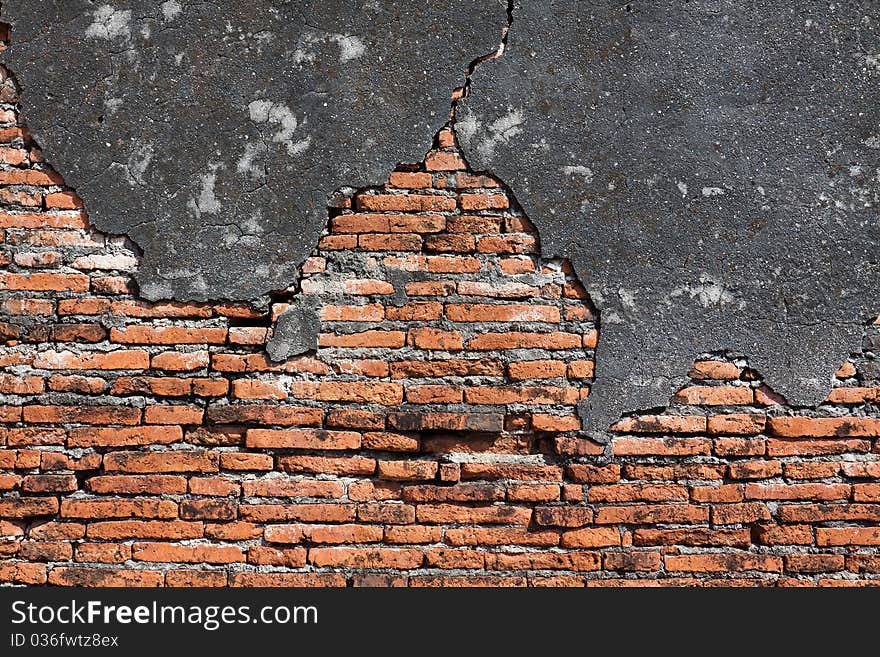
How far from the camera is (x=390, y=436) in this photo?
110 inches

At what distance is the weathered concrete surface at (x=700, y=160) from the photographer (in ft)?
9.18

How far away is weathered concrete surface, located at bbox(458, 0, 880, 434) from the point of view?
2.80 metres

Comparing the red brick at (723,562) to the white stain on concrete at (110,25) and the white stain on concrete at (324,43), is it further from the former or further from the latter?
the white stain on concrete at (110,25)

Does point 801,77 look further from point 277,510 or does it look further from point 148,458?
point 148,458

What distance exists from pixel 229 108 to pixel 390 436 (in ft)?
4.60

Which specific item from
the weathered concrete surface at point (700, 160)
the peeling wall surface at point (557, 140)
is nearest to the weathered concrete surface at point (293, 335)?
the peeling wall surface at point (557, 140)

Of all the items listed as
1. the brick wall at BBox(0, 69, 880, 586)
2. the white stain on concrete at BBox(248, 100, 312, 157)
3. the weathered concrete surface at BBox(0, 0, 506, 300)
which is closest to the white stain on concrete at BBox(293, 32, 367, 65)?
the weathered concrete surface at BBox(0, 0, 506, 300)

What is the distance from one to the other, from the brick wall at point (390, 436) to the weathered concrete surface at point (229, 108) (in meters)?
0.12

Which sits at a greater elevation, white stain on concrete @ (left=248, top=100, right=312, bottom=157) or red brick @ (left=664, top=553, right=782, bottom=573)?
white stain on concrete @ (left=248, top=100, right=312, bottom=157)

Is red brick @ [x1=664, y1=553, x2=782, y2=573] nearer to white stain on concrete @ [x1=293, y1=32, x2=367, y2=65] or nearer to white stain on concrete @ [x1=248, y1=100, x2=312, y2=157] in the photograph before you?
white stain on concrete @ [x1=248, y1=100, x2=312, y2=157]

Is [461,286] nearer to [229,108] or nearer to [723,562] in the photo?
[229,108]

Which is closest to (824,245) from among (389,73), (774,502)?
(774,502)

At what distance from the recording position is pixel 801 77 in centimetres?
282

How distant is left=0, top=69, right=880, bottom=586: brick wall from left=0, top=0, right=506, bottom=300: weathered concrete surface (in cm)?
12
